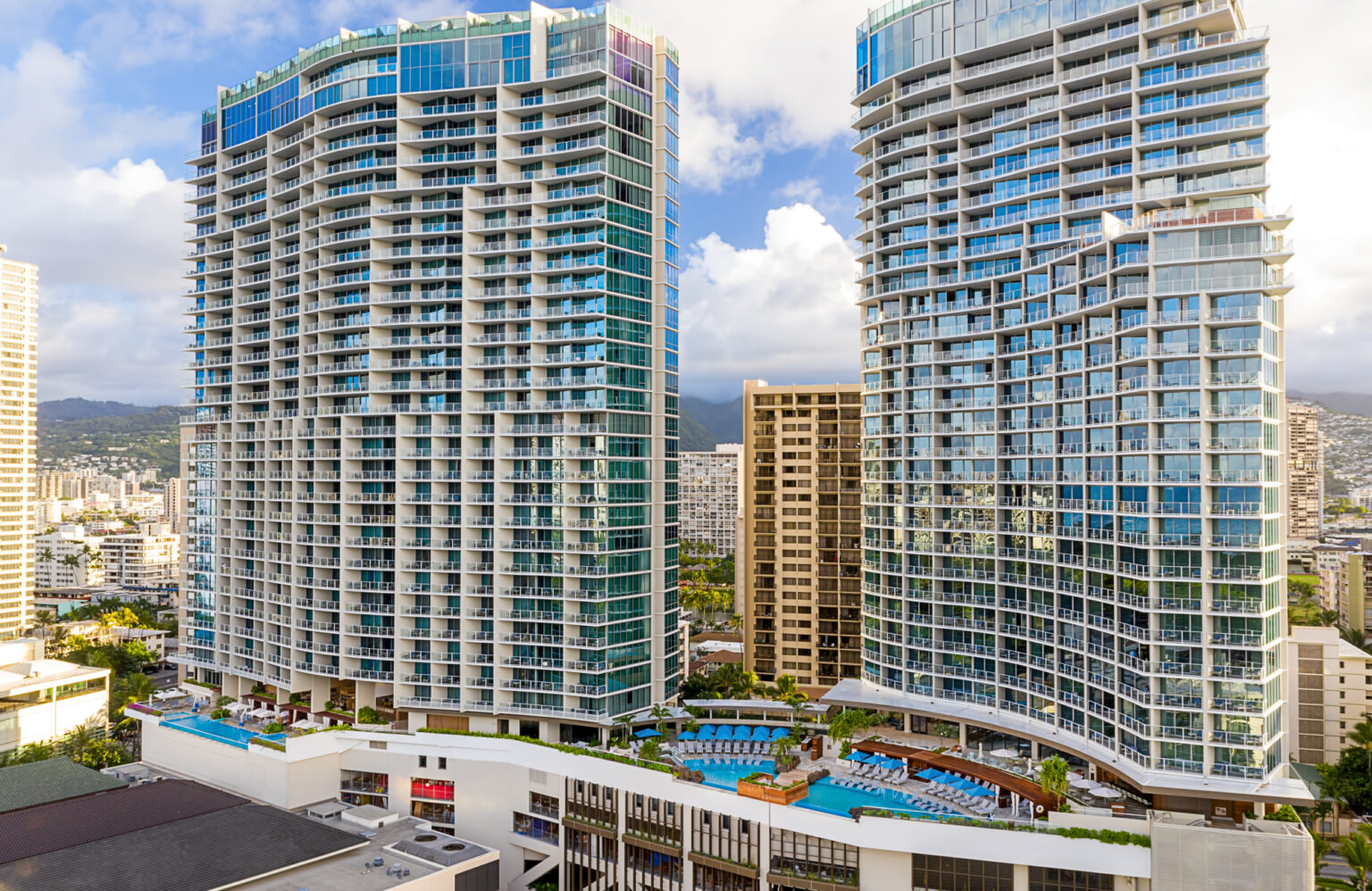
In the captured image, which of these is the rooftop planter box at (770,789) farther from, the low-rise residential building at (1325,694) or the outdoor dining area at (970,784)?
the low-rise residential building at (1325,694)

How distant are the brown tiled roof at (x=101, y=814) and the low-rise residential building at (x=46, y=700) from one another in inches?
1370

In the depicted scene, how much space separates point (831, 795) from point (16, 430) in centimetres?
13929

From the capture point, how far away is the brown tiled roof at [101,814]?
5625cm

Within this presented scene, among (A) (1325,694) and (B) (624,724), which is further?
(A) (1325,694)

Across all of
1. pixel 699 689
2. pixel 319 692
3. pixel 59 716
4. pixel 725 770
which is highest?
pixel 725 770

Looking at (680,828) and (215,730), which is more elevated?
(215,730)

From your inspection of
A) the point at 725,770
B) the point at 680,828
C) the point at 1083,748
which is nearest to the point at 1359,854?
the point at 1083,748

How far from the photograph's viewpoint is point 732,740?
67.9 m

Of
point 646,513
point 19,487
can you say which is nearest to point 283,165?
point 646,513

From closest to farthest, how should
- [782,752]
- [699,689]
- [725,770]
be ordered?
1. [725,770]
2. [782,752]
3. [699,689]

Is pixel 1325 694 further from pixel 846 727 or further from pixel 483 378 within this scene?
pixel 483 378

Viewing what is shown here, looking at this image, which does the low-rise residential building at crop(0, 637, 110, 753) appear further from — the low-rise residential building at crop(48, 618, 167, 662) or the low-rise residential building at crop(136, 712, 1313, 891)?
the low-rise residential building at crop(48, 618, 167, 662)

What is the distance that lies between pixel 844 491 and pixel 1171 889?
65.5 metres

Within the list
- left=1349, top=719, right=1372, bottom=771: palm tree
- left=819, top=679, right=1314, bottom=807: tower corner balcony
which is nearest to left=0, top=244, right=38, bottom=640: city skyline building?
left=819, top=679, right=1314, bottom=807: tower corner balcony
